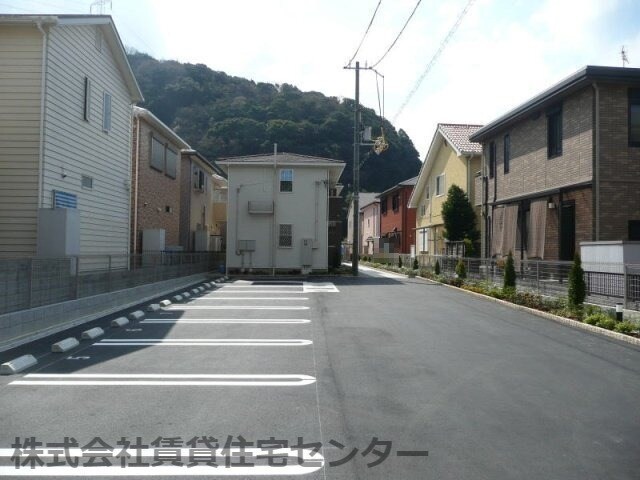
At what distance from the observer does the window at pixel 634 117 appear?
14836 millimetres

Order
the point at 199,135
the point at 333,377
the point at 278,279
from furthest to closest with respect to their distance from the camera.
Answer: the point at 199,135 < the point at 278,279 < the point at 333,377

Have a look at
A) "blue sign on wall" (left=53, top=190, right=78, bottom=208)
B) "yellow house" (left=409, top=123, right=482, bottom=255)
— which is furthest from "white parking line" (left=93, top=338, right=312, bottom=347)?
"yellow house" (left=409, top=123, right=482, bottom=255)

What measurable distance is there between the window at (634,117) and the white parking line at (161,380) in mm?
12415

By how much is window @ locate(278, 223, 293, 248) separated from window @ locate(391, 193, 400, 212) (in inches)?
Result: 699

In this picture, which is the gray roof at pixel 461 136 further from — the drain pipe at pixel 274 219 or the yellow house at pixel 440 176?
the drain pipe at pixel 274 219

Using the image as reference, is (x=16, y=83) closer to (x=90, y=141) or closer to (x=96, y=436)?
(x=90, y=141)

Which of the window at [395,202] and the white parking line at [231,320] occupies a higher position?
the window at [395,202]

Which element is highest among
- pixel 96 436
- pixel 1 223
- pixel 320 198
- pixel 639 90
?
pixel 639 90

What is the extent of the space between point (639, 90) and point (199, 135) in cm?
4480

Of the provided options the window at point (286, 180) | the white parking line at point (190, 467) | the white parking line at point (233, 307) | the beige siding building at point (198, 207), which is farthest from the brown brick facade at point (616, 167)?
the beige siding building at point (198, 207)

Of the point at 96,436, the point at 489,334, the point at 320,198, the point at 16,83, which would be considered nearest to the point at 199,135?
the point at 320,198

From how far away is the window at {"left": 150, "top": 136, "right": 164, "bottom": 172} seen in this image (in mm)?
21938

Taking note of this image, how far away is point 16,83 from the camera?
43.2 feet

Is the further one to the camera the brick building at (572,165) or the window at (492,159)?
the window at (492,159)
